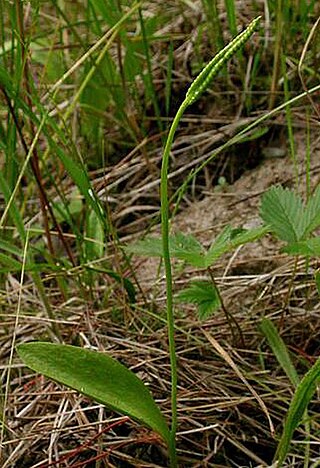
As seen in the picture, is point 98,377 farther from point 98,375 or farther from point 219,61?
point 219,61

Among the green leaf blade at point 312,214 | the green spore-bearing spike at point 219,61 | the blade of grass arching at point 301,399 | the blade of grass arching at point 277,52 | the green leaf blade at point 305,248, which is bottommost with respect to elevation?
the blade of grass arching at point 301,399

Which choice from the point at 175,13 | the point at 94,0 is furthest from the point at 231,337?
the point at 175,13

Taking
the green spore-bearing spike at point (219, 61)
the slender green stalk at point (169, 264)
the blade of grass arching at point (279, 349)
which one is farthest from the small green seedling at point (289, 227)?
the green spore-bearing spike at point (219, 61)

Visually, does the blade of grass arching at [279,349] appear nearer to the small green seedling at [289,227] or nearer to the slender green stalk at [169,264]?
the small green seedling at [289,227]

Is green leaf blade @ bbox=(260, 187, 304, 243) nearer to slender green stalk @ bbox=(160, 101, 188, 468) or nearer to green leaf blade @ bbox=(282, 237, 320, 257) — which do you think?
green leaf blade @ bbox=(282, 237, 320, 257)

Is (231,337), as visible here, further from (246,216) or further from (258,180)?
(258,180)

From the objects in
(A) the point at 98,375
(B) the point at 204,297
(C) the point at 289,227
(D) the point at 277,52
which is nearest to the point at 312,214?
(C) the point at 289,227

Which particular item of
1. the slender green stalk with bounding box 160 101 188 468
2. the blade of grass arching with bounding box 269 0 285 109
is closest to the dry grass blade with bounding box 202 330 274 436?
the slender green stalk with bounding box 160 101 188 468

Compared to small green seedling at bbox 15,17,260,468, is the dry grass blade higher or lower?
lower

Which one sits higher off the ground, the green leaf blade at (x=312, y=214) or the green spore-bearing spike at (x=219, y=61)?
the green spore-bearing spike at (x=219, y=61)
